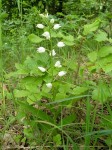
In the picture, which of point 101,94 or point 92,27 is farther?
point 92,27

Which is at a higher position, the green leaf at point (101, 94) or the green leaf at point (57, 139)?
the green leaf at point (101, 94)

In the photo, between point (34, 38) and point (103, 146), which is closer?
point (103, 146)

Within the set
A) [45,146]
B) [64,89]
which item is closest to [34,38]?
[64,89]

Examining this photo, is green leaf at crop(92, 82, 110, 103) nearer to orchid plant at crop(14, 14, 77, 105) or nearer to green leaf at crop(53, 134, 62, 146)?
orchid plant at crop(14, 14, 77, 105)

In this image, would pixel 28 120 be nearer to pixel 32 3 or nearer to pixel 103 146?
pixel 103 146

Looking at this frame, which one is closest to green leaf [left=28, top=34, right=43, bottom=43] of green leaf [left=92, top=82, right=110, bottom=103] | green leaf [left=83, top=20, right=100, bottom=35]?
green leaf [left=83, top=20, right=100, bottom=35]

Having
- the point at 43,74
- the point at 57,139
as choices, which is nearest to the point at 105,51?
the point at 43,74

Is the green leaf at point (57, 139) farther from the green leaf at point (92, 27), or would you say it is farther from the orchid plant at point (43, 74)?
the green leaf at point (92, 27)

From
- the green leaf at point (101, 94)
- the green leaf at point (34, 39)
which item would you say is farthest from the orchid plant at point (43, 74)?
the green leaf at point (101, 94)

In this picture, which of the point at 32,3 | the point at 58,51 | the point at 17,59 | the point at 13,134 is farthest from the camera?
the point at 32,3

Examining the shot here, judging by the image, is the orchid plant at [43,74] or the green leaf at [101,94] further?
the orchid plant at [43,74]

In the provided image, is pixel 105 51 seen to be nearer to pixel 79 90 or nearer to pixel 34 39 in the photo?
pixel 79 90
